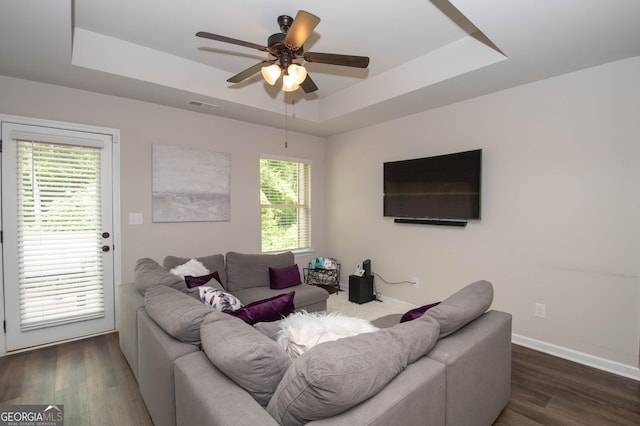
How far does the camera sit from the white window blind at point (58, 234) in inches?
116

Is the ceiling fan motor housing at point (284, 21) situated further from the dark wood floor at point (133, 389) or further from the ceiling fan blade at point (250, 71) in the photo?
the dark wood floor at point (133, 389)

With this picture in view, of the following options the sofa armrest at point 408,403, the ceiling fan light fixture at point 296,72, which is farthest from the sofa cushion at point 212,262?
the sofa armrest at point 408,403

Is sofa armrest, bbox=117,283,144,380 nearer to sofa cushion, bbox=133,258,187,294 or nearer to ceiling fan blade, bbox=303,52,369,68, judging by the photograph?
sofa cushion, bbox=133,258,187,294

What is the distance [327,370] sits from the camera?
1.03 m

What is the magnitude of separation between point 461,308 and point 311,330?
0.84 metres

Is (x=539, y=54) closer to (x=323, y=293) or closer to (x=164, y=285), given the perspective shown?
(x=323, y=293)

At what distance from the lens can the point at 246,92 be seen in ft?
12.0

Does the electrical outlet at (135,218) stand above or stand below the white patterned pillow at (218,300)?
above

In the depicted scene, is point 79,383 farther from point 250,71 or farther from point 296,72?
point 296,72

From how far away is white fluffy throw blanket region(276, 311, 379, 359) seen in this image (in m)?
1.42

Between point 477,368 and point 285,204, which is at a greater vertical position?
point 285,204

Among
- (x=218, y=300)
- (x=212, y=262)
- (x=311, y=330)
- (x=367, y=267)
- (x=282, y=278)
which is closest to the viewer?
(x=311, y=330)

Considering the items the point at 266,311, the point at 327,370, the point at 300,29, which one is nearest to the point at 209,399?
the point at 327,370

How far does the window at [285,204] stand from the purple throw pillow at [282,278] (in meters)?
1.05
